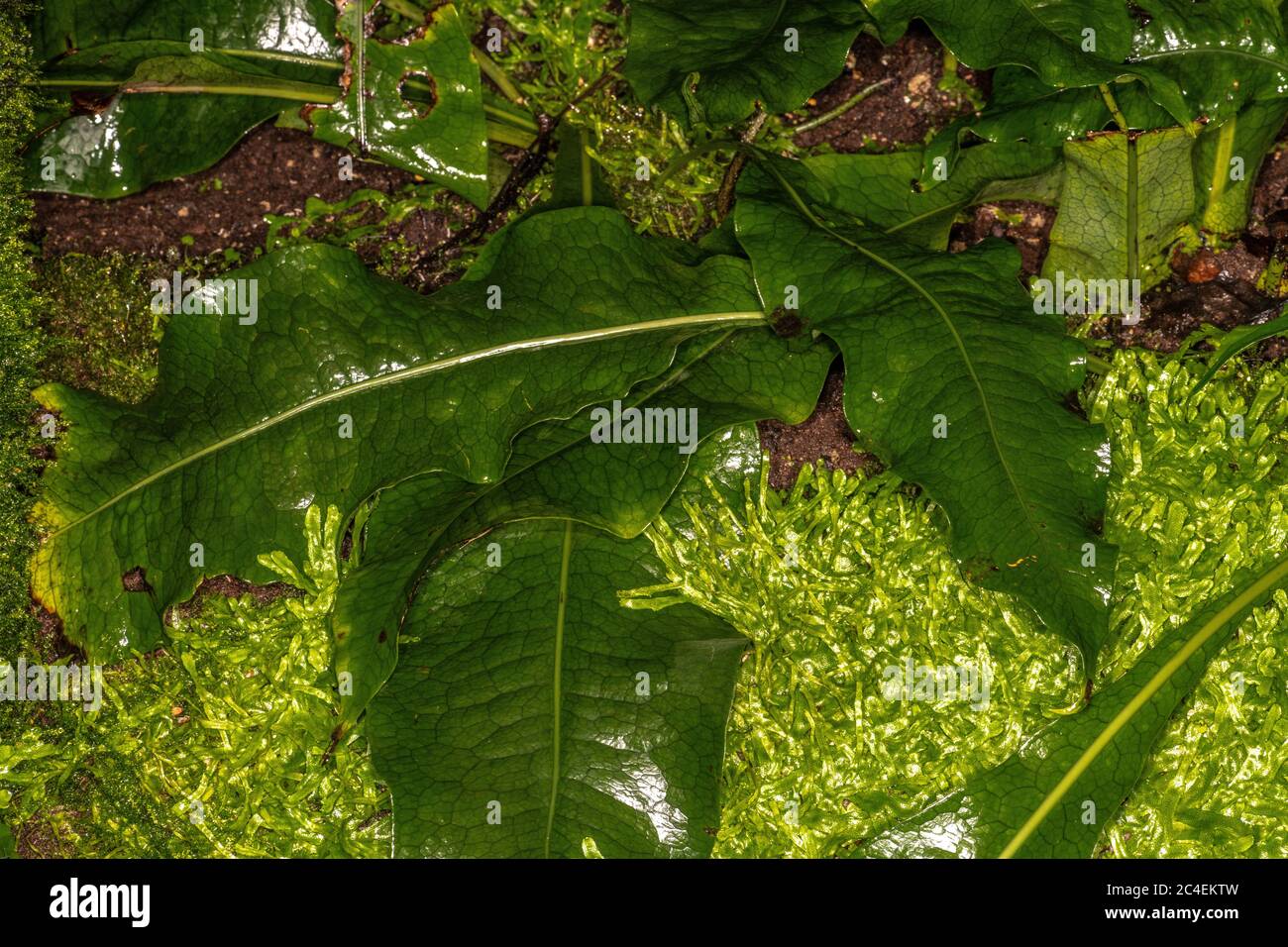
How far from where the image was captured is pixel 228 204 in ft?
6.41

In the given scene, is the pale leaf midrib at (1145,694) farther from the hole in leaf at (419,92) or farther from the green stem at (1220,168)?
the hole in leaf at (419,92)

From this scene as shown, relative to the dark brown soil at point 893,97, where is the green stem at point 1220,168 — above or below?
below

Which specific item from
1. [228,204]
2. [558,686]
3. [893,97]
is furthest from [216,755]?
[893,97]

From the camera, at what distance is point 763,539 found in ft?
5.82

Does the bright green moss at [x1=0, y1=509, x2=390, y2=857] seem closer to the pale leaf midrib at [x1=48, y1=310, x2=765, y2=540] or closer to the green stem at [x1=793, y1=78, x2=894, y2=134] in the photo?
the pale leaf midrib at [x1=48, y1=310, x2=765, y2=540]

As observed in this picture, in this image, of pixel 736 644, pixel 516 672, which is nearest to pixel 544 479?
pixel 516 672

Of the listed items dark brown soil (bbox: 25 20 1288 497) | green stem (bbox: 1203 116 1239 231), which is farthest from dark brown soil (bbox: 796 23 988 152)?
green stem (bbox: 1203 116 1239 231)

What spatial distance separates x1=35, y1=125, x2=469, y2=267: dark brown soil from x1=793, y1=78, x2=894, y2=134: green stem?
0.69 meters

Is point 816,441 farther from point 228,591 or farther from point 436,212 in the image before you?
point 228,591

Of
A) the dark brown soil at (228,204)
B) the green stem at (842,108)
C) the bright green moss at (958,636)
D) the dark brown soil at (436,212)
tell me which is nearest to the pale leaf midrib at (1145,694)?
the bright green moss at (958,636)

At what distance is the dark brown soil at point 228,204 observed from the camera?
195 cm

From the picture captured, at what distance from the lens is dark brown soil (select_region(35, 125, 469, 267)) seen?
195cm

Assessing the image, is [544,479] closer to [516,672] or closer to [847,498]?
[516,672]

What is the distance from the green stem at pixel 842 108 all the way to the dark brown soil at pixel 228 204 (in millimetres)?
688
